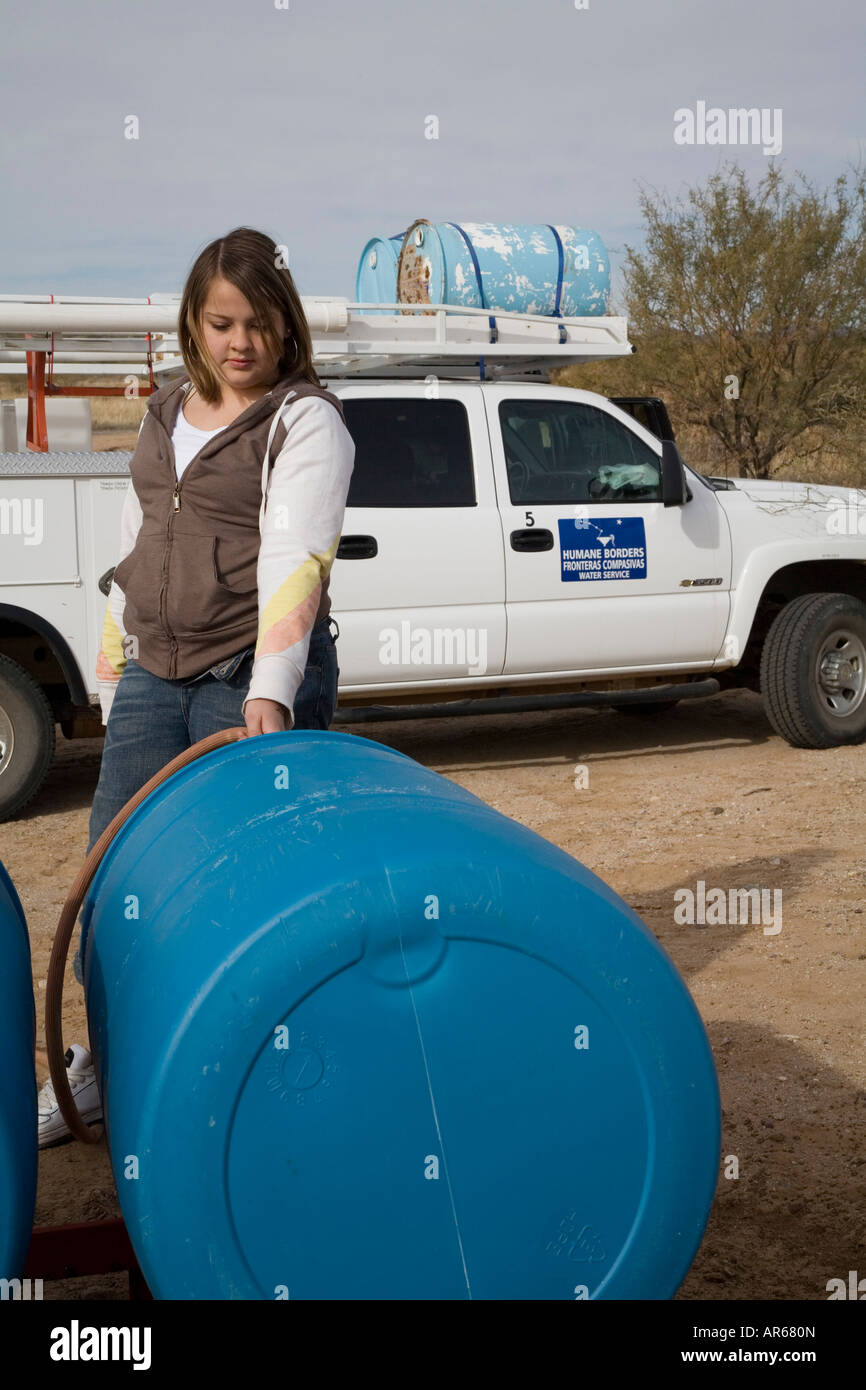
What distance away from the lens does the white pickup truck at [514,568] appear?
259 inches

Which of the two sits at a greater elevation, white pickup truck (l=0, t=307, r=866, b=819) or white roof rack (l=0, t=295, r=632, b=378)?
white roof rack (l=0, t=295, r=632, b=378)

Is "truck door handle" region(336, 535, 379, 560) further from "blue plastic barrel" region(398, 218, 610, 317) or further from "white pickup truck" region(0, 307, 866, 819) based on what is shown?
"blue plastic barrel" region(398, 218, 610, 317)

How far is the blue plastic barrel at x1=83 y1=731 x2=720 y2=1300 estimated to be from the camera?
181cm

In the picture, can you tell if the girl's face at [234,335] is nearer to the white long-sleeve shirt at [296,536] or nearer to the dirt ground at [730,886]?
the white long-sleeve shirt at [296,536]

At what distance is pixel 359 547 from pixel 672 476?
1787 millimetres

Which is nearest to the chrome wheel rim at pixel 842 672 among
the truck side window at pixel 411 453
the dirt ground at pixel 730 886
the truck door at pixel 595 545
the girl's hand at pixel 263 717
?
the dirt ground at pixel 730 886

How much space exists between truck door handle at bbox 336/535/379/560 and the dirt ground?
4.50 feet

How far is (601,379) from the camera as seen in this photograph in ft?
56.7

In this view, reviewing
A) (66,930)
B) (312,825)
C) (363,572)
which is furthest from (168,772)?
(363,572)

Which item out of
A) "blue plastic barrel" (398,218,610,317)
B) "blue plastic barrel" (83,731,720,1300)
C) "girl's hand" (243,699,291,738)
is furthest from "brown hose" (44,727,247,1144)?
"blue plastic barrel" (398,218,610,317)

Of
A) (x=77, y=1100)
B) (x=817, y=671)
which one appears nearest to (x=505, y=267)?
(x=817, y=671)

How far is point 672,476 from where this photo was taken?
753cm

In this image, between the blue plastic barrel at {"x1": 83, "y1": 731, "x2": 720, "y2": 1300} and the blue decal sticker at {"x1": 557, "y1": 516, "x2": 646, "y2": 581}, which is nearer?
the blue plastic barrel at {"x1": 83, "y1": 731, "x2": 720, "y2": 1300}

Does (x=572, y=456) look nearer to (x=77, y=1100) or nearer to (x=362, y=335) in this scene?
(x=362, y=335)
